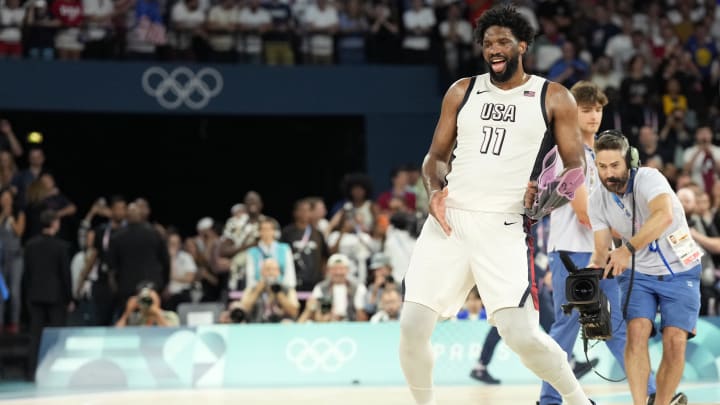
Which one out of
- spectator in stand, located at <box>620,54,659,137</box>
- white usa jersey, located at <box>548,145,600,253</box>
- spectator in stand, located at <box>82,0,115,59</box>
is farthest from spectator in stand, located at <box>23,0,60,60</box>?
white usa jersey, located at <box>548,145,600,253</box>

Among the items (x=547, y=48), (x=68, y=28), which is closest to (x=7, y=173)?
(x=68, y=28)

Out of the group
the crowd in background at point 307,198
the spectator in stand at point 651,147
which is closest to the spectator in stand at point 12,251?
the crowd in background at point 307,198

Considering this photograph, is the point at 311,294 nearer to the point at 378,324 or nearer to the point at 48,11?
the point at 378,324

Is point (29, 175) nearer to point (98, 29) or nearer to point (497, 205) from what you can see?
point (98, 29)

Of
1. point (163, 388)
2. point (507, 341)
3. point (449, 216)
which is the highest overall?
point (449, 216)

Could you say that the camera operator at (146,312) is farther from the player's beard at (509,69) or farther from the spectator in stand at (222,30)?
the player's beard at (509,69)

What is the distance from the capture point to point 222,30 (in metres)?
19.3

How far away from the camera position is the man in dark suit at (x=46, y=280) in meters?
13.9

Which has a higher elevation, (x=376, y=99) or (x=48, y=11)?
(x=48, y=11)

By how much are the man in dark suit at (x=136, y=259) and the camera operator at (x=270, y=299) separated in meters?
1.27

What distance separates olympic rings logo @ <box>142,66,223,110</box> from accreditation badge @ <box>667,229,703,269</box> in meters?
12.4

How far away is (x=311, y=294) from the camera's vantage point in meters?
14.0

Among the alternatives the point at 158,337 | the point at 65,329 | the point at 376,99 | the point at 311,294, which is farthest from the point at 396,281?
the point at 376,99

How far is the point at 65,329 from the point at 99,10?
24.4 feet
